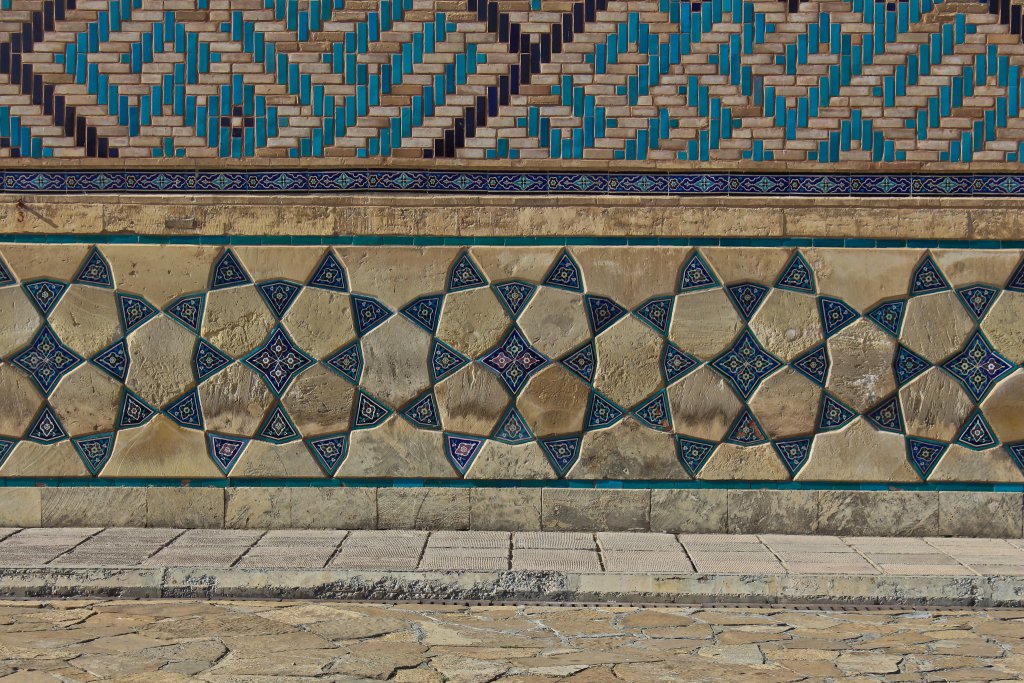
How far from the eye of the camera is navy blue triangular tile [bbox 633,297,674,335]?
5.38m

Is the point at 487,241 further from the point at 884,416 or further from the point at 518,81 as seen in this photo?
the point at 884,416

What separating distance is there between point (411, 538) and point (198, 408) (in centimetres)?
116

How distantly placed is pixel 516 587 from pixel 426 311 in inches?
58.6

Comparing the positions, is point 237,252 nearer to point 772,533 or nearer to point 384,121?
point 384,121

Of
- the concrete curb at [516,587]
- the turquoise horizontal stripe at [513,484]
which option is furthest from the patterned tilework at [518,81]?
the concrete curb at [516,587]

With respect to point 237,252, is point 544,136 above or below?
above

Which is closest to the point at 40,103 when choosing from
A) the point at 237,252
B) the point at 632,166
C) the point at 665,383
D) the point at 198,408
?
the point at 237,252

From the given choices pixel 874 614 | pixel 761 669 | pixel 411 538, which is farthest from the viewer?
pixel 411 538

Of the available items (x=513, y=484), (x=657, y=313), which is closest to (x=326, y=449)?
(x=513, y=484)

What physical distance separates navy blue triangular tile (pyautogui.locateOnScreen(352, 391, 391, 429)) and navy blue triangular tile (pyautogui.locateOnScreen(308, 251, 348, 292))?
0.51 m

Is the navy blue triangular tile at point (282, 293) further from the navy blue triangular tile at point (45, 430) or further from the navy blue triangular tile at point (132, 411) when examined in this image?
the navy blue triangular tile at point (45, 430)

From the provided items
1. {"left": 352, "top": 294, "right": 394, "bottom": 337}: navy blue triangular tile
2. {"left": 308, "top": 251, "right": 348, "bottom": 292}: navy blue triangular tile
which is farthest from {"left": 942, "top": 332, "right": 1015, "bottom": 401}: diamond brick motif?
{"left": 308, "top": 251, "right": 348, "bottom": 292}: navy blue triangular tile

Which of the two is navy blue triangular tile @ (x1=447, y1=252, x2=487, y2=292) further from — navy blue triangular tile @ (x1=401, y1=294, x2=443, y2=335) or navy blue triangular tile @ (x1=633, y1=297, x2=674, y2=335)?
navy blue triangular tile @ (x1=633, y1=297, x2=674, y2=335)

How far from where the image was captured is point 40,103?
5430 millimetres
